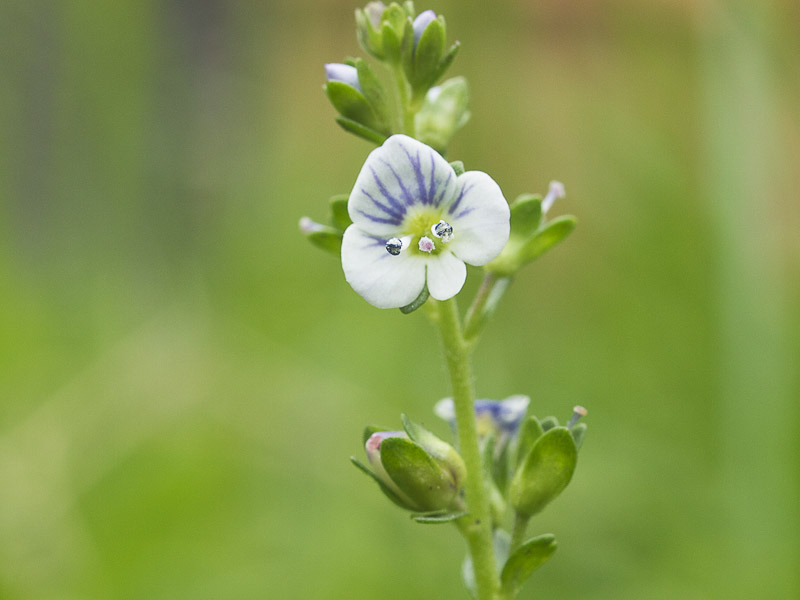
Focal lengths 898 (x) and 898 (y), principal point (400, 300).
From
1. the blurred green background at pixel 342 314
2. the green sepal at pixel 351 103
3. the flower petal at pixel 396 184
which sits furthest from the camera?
the blurred green background at pixel 342 314

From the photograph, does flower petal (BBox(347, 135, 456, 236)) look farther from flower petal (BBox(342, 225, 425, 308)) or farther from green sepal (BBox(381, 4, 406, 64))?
green sepal (BBox(381, 4, 406, 64))

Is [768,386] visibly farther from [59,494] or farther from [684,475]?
[59,494]

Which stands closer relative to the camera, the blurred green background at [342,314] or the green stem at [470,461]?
the green stem at [470,461]

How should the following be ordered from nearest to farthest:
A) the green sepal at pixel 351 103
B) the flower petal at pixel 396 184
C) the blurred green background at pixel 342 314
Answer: the flower petal at pixel 396 184 → the green sepal at pixel 351 103 → the blurred green background at pixel 342 314

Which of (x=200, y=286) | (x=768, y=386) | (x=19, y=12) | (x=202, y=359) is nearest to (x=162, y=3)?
(x=19, y=12)

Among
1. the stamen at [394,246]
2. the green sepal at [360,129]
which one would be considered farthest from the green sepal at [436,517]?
the green sepal at [360,129]

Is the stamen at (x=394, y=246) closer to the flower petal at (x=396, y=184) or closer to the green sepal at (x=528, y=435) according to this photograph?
Result: the flower petal at (x=396, y=184)

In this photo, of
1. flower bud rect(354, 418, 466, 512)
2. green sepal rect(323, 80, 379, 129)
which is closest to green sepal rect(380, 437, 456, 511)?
flower bud rect(354, 418, 466, 512)
